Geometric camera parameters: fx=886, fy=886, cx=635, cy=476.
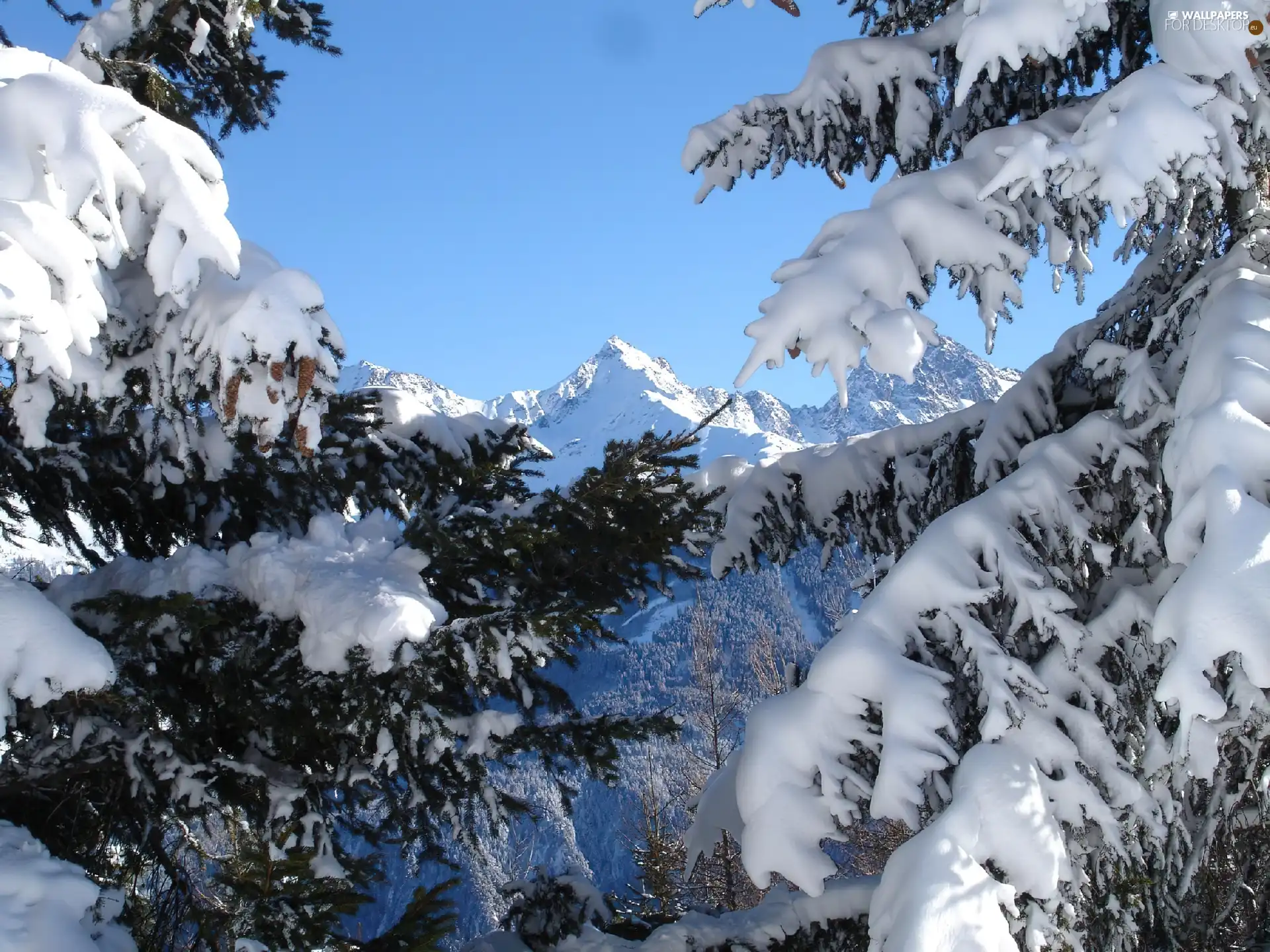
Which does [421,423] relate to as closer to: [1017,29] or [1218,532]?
[1017,29]

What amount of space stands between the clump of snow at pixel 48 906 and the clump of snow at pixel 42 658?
525 mm

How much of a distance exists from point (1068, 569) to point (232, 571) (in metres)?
3.18

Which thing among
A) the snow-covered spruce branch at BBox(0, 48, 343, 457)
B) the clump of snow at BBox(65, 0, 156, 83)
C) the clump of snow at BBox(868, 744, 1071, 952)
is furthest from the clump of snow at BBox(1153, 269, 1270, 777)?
the clump of snow at BBox(65, 0, 156, 83)

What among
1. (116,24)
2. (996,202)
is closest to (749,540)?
(996,202)

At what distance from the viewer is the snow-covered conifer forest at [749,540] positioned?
2279 millimetres

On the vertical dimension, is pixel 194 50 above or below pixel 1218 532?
above

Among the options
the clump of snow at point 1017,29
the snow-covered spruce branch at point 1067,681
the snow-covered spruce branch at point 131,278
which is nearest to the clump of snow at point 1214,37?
the clump of snow at point 1017,29

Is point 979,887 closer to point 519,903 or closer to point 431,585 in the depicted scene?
point 431,585

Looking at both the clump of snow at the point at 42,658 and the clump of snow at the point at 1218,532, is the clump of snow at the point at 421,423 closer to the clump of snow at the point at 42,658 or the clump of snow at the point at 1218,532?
the clump of snow at the point at 42,658

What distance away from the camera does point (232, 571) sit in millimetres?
3633

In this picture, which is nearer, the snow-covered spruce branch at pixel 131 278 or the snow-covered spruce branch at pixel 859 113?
the snow-covered spruce branch at pixel 131 278

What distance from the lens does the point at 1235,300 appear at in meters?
2.63

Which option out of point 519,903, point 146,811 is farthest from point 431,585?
point 519,903

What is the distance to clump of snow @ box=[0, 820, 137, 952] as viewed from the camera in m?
2.47
